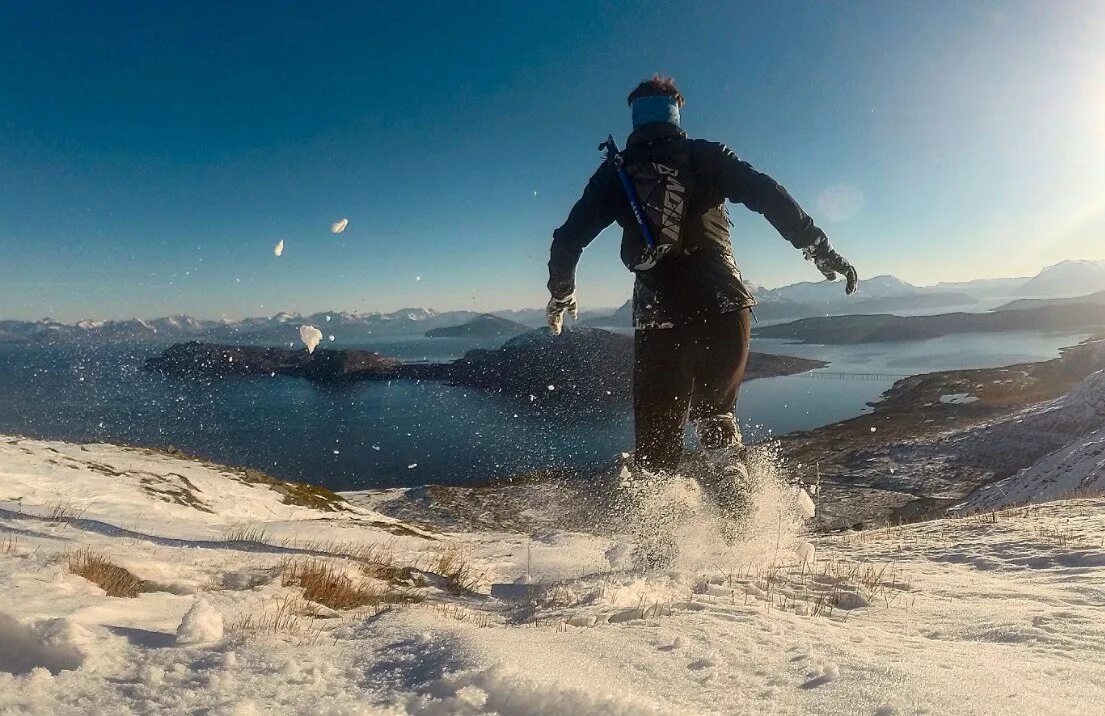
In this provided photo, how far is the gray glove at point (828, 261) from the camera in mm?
4031

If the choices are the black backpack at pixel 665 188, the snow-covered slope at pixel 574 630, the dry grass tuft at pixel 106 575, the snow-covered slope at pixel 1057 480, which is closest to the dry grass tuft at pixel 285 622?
the snow-covered slope at pixel 574 630

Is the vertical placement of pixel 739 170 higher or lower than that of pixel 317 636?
higher

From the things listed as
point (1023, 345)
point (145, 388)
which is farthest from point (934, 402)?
point (145, 388)

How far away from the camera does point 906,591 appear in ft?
10.3

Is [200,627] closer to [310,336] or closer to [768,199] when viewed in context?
[768,199]

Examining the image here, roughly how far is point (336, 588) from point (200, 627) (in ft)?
3.79

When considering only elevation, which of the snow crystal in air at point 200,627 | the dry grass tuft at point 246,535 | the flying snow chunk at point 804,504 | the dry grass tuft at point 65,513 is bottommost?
the dry grass tuft at point 246,535

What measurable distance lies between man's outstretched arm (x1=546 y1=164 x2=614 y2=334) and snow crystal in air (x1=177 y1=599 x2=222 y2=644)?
118 inches

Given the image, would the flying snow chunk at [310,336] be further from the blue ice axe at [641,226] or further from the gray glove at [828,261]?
the gray glove at [828,261]

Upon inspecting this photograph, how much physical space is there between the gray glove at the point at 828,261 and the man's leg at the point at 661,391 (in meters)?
1.18

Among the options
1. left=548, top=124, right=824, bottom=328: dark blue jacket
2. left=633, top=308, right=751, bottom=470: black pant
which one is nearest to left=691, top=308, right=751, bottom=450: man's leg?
left=633, top=308, right=751, bottom=470: black pant

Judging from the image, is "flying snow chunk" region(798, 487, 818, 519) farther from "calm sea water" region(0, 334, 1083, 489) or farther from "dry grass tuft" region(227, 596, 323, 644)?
"calm sea water" region(0, 334, 1083, 489)

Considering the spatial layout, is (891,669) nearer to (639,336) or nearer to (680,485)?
(680,485)

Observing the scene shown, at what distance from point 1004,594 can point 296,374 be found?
21673 centimetres
